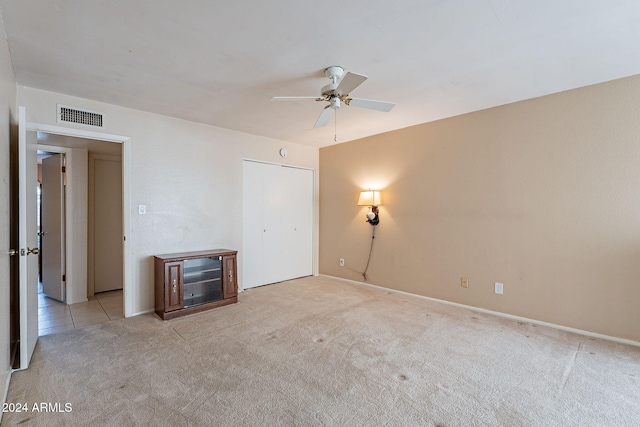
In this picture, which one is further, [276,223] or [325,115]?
[276,223]

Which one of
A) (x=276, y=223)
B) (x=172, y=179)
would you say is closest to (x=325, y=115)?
(x=172, y=179)

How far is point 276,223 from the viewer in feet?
16.5

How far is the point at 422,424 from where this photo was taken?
1.69m

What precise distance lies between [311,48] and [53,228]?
438 cm

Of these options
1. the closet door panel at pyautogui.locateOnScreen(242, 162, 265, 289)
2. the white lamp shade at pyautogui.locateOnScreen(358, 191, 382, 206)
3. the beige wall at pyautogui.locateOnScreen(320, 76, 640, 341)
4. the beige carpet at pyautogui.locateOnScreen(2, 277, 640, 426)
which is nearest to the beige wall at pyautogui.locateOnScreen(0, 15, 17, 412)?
the beige carpet at pyautogui.locateOnScreen(2, 277, 640, 426)

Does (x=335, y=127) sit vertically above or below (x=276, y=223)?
above

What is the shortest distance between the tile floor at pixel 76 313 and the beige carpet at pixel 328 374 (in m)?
0.27

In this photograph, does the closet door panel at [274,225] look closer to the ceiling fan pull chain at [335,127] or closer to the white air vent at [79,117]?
the ceiling fan pull chain at [335,127]

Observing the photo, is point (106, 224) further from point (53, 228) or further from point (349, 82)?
point (349, 82)

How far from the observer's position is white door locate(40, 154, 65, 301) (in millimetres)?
4090

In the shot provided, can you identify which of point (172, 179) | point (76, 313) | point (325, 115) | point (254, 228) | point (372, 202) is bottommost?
point (76, 313)

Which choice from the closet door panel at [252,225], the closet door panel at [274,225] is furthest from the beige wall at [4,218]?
the closet door panel at [274,225]

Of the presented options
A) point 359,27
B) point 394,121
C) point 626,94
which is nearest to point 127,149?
point 359,27

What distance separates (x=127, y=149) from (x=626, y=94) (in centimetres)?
505
